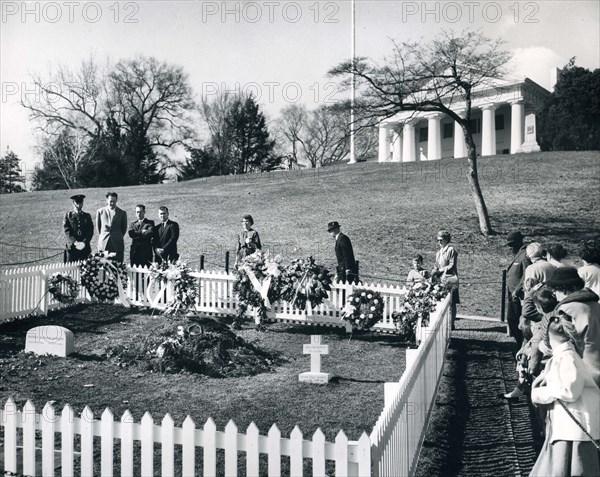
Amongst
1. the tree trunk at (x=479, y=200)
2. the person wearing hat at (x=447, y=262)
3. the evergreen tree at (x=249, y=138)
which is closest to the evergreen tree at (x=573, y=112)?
the tree trunk at (x=479, y=200)

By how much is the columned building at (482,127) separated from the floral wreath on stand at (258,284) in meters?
37.4

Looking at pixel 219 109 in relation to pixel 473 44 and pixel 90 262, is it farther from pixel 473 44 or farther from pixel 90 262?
pixel 90 262

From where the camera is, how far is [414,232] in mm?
25266

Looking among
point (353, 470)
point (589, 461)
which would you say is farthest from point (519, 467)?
point (353, 470)

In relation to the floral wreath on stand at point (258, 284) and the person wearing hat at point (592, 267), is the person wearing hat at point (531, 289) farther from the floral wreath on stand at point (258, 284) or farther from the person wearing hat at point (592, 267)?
the floral wreath on stand at point (258, 284)

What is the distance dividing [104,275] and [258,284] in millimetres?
3742

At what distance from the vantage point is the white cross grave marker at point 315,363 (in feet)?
27.3

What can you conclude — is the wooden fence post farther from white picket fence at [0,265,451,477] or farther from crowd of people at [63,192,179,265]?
white picket fence at [0,265,451,477]

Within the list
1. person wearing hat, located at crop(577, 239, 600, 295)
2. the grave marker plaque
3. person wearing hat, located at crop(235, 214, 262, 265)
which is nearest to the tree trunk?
person wearing hat, located at crop(235, 214, 262, 265)

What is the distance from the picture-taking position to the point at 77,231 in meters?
14.4

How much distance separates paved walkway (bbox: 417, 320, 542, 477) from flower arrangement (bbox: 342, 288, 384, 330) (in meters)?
1.52

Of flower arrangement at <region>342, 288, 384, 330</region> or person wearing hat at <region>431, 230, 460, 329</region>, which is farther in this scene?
person wearing hat at <region>431, 230, 460, 329</region>

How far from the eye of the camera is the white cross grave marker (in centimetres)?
834

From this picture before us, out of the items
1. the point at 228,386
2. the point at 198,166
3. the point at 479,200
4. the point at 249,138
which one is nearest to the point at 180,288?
the point at 228,386
